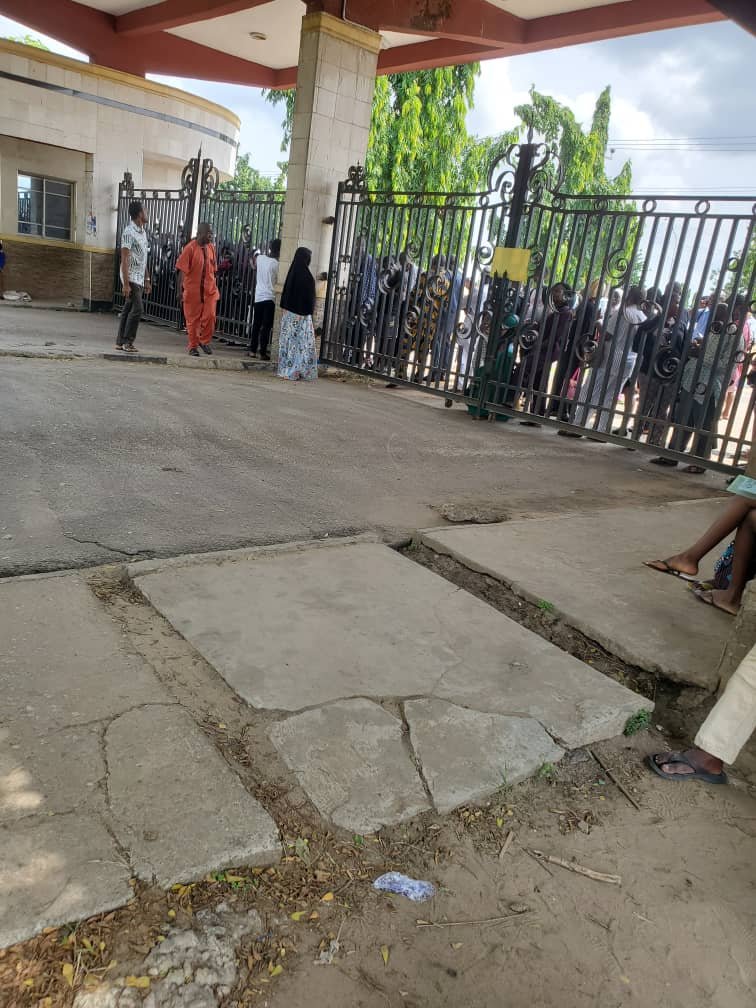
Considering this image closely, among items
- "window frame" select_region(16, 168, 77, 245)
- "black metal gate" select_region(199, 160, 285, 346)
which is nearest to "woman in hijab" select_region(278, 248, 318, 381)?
"black metal gate" select_region(199, 160, 285, 346)

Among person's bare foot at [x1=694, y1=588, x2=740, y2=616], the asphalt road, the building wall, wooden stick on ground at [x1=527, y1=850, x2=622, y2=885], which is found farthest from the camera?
the building wall

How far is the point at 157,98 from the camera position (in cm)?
1417

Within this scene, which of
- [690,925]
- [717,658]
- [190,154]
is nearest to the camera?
[690,925]

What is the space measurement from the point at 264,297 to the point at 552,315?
14.1ft

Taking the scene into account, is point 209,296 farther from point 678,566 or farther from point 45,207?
point 45,207

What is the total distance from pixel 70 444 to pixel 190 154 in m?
13.0

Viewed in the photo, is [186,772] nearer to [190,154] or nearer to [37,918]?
[37,918]

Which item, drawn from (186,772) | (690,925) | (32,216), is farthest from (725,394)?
(32,216)

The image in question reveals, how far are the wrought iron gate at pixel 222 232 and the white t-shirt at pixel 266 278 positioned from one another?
23.6 inches

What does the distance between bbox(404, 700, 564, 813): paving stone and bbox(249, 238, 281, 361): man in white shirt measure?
831 centimetres

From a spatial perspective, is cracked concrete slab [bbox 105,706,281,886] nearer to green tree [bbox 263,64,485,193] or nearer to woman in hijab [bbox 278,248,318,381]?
woman in hijab [bbox 278,248,318,381]

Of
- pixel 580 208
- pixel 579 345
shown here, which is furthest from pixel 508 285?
pixel 580 208

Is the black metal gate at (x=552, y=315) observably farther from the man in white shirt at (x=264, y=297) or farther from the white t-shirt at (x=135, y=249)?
the white t-shirt at (x=135, y=249)

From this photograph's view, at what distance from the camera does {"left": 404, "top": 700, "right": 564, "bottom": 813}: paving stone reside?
1939mm
